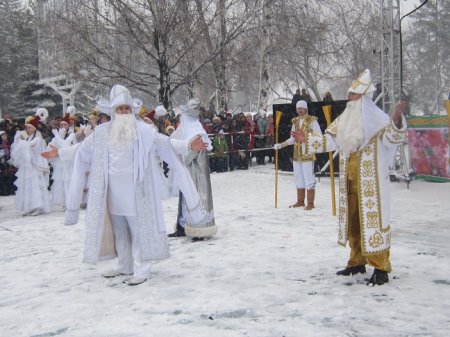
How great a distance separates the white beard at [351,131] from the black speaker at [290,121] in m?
9.02

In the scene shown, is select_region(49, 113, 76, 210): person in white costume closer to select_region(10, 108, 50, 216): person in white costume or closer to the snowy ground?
select_region(10, 108, 50, 216): person in white costume

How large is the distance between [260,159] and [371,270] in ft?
45.9

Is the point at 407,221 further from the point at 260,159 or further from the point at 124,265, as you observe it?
the point at 260,159

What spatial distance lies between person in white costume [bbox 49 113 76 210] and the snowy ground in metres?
2.69

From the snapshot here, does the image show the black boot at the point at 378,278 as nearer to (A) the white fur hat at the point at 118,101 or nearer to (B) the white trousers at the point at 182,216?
(A) the white fur hat at the point at 118,101

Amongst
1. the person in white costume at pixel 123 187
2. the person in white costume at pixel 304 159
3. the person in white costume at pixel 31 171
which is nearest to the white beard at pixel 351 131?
the person in white costume at pixel 123 187

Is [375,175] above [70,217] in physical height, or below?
above

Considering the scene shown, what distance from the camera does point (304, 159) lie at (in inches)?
407

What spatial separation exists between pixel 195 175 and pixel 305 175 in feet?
10.1

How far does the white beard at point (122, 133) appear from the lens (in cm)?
574

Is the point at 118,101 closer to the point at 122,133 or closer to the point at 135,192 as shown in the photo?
the point at 122,133

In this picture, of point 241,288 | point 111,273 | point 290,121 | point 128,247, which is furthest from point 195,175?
point 290,121

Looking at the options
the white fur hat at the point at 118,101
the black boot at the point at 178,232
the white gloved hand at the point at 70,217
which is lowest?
the black boot at the point at 178,232

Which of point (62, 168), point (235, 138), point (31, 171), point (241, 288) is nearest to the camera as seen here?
point (241, 288)
